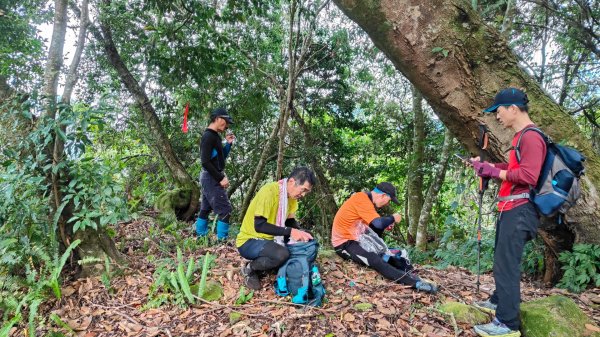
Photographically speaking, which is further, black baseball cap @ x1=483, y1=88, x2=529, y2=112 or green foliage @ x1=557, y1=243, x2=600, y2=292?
green foliage @ x1=557, y1=243, x2=600, y2=292

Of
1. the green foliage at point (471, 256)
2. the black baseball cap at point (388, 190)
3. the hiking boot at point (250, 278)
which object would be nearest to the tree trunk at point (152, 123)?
the hiking boot at point (250, 278)

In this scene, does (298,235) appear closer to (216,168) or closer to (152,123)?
(216,168)

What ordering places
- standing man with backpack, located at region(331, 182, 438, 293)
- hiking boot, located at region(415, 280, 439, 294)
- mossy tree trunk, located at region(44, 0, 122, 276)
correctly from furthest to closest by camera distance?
standing man with backpack, located at region(331, 182, 438, 293) → hiking boot, located at region(415, 280, 439, 294) → mossy tree trunk, located at region(44, 0, 122, 276)

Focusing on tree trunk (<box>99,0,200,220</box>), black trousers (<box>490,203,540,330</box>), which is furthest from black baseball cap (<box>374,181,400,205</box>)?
tree trunk (<box>99,0,200,220</box>)

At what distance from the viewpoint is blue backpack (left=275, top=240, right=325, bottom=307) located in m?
3.50

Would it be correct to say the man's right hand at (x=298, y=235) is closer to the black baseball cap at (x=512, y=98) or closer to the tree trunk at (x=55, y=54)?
the black baseball cap at (x=512, y=98)

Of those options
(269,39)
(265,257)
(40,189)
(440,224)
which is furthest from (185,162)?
(440,224)

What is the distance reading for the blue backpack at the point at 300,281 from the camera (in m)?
3.50

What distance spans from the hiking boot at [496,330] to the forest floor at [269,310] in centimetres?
14

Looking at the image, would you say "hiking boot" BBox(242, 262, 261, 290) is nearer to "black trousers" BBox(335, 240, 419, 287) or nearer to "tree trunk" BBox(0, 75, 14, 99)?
"black trousers" BBox(335, 240, 419, 287)

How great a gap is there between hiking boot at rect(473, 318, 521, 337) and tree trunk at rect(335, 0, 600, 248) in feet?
6.17

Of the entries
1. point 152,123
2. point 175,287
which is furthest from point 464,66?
point 152,123

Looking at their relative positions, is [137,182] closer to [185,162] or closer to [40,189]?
[185,162]

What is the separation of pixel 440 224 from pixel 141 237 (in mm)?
9469
